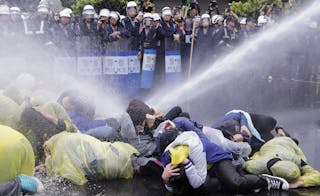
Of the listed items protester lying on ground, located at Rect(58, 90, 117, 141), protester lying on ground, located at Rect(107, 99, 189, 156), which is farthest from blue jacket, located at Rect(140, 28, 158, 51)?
protester lying on ground, located at Rect(107, 99, 189, 156)

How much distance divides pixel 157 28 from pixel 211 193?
7.57m

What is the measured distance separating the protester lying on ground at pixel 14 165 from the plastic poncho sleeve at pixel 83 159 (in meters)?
2.18

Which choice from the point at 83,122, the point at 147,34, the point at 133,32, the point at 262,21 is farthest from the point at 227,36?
the point at 83,122

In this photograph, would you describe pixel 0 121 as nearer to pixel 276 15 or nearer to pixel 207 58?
pixel 207 58

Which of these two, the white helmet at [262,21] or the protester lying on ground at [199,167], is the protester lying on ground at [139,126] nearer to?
the protester lying on ground at [199,167]

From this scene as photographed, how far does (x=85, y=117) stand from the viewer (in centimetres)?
702

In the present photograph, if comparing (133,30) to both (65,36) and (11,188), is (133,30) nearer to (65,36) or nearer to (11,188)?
(65,36)

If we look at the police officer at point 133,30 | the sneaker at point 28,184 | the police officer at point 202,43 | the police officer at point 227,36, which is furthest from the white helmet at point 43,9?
the sneaker at point 28,184

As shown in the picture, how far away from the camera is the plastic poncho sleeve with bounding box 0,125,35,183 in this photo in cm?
356

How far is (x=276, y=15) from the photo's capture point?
57.2 ft

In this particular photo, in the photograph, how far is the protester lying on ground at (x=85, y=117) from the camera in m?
6.76

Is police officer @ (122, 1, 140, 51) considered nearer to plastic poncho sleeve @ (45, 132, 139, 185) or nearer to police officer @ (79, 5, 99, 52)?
police officer @ (79, 5, 99, 52)

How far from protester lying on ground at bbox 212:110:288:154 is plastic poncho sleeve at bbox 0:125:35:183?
345 cm

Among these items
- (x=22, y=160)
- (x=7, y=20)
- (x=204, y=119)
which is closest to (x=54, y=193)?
(x=22, y=160)
